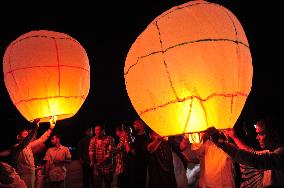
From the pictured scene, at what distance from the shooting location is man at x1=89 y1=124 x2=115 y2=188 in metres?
7.36

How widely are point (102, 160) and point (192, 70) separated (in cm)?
556

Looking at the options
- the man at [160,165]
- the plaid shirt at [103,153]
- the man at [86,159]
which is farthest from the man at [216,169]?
the man at [86,159]

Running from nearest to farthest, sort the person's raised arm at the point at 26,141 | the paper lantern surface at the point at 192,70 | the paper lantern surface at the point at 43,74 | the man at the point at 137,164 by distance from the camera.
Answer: the paper lantern surface at the point at 192,70 → the paper lantern surface at the point at 43,74 → the person's raised arm at the point at 26,141 → the man at the point at 137,164

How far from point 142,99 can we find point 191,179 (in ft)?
16.0

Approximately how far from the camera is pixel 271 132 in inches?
118

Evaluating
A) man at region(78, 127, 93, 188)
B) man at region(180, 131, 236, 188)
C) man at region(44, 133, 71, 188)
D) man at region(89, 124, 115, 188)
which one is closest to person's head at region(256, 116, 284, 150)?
man at region(180, 131, 236, 188)

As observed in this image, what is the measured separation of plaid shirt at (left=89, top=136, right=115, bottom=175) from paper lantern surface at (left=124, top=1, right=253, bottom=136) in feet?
16.6

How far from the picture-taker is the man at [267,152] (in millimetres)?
2689

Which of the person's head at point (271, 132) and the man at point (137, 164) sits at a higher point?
the person's head at point (271, 132)

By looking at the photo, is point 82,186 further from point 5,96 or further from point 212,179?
point 212,179

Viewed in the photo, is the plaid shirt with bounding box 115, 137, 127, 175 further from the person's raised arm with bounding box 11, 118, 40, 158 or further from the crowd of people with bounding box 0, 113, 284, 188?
the person's raised arm with bounding box 11, 118, 40, 158

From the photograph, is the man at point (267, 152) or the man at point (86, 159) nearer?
the man at point (267, 152)

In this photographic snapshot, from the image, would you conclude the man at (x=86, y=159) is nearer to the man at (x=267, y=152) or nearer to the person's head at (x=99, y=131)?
the person's head at (x=99, y=131)

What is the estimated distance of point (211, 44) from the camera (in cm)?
232
